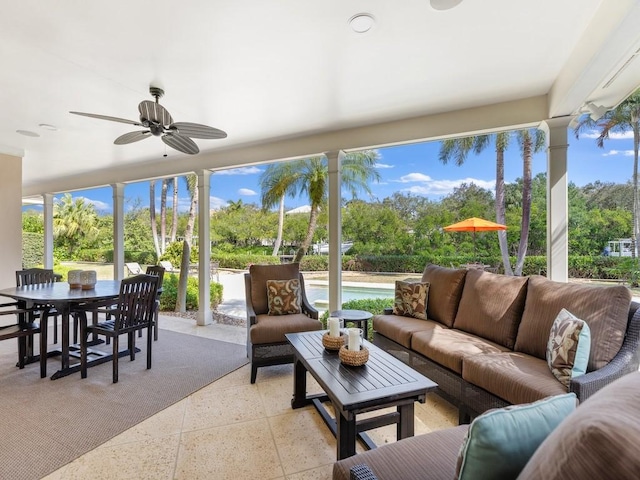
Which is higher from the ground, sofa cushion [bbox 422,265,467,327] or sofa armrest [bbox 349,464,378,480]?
sofa cushion [bbox 422,265,467,327]

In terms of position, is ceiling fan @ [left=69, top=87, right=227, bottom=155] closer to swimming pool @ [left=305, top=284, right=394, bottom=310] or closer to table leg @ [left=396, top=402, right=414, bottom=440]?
table leg @ [left=396, top=402, right=414, bottom=440]

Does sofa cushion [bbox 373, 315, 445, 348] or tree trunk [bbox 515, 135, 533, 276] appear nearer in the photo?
sofa cushion [bbox 373, 315, 445, 348]

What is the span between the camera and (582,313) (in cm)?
212

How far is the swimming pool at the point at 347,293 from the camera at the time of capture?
21.1 feet

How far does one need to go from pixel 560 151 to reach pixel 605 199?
3.34 meters

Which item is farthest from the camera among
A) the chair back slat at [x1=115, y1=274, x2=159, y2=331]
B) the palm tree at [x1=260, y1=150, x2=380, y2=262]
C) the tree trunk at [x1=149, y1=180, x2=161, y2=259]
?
the tree trunk at [x1=149, y1=180, x2=161, y2=259]

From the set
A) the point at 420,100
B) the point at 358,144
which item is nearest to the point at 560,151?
the point at 420,100

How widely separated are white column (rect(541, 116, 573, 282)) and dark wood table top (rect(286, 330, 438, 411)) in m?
2.27

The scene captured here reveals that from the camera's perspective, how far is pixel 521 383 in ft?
6.22

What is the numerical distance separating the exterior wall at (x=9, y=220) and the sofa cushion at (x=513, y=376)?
6728mm

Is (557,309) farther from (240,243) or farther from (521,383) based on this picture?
(240,243)

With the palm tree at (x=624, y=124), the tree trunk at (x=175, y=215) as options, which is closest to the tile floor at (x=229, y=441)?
the palm tree at (x=624, y=124)

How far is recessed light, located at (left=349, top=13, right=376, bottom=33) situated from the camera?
2174 millimetres

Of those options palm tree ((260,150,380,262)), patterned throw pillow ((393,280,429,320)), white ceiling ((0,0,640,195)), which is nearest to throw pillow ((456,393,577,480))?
white ceiling ((0,0,640,195))
